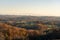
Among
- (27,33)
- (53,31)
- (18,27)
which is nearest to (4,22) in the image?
(18,27)

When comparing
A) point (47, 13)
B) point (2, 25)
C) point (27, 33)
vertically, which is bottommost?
point (27, 33)

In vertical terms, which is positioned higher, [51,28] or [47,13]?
[47,13]

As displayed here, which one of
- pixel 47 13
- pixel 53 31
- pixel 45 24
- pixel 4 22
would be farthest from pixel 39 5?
pixel 4 22

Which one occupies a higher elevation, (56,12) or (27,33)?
(56,12)

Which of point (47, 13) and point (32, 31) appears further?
point (47, 13)

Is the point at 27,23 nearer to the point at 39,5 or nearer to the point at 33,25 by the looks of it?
the point at 33,25

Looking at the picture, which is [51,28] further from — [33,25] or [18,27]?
[18,27]
